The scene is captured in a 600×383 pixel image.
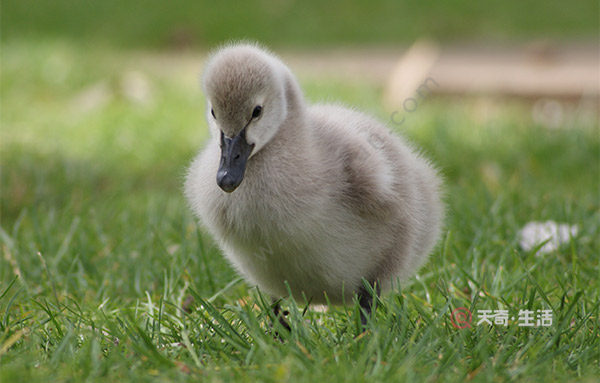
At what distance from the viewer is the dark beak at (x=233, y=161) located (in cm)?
255

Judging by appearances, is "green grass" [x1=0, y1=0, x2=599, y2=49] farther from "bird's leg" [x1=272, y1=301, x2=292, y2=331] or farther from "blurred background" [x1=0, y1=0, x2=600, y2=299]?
"bird's leg" [x1=272, y1=301, x2=292, y2=331]

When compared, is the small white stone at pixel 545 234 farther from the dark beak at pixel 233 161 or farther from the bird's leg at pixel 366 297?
the dark beak at pixel 233 161

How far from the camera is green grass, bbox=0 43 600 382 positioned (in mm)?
2395

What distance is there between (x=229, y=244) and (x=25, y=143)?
3665 mm

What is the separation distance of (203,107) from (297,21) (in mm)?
6109

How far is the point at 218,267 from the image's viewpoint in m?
3.71

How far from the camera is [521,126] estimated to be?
6.42 metres

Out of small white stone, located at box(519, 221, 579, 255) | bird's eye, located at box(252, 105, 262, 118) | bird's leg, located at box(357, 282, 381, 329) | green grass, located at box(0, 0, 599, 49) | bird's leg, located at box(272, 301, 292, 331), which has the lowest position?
small white stone, located at box(519, 221, 579, 255)

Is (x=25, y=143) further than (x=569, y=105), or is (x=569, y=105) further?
(x=569, y=105)

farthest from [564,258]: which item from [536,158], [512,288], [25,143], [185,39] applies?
[185,39]

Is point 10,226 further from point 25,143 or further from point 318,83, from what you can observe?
point 318,83

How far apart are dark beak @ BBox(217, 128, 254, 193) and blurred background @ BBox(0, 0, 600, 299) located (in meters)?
1.00

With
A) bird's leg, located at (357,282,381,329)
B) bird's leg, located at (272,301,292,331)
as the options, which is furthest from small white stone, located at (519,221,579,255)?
bird's leg, located at (272,301,292,331)

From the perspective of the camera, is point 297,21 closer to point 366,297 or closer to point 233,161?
point 366,297
